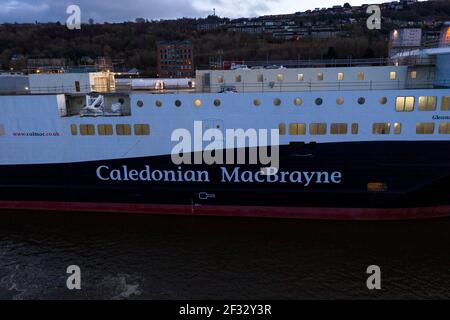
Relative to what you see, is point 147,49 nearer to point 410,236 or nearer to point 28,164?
point 28,164

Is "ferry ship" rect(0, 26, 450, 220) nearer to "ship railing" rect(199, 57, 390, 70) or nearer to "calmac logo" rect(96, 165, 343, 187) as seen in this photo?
"calmac logo" rect(96, 165, 343, 187)

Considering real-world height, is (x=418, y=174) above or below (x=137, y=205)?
above

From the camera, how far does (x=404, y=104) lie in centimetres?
Result: 1572

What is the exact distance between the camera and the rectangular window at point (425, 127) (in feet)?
51.7

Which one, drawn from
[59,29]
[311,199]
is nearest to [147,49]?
[59,29]

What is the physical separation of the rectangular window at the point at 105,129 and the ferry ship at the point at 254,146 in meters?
0.05

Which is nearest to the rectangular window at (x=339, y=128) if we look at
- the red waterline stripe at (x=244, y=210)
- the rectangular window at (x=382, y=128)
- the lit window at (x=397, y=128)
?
the rectangular window at (x=382, y=128)

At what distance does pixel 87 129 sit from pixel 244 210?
8.64 meters

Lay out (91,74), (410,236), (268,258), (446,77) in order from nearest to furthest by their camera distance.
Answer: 1. (268,258)
2. (410,236)
3. (446,77)
4. (91,74)

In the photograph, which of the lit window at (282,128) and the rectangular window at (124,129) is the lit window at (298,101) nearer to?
the lit window at (282,128)

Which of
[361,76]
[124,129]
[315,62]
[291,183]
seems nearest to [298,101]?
[291,183]

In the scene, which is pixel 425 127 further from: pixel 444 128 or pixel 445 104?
pixel 445 104
